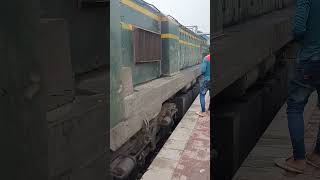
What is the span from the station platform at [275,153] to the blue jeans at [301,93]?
240 millimetres

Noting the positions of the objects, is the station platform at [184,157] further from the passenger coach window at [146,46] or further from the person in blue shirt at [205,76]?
the passenger coach window at [146,46]

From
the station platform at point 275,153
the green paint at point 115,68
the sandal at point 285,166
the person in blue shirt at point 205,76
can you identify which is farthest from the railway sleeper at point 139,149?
the sandal at point 285,166

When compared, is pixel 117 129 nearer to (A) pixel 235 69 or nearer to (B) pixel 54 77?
(A) pixel 235 69

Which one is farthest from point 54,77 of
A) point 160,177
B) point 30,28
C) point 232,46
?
point 160,177

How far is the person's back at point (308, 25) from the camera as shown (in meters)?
2.43

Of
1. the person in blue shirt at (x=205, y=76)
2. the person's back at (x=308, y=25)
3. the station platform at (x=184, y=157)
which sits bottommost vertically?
the station platform at (x=184, y=157)

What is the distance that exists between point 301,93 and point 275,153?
787 mm

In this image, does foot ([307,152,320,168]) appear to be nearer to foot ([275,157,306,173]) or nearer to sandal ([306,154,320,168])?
sandal ([306,154,320,168])

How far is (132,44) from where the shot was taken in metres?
5.41

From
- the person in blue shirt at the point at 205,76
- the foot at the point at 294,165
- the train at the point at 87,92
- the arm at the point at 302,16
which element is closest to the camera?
the train at the point at 87,92

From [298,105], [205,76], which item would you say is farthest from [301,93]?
[205,76]

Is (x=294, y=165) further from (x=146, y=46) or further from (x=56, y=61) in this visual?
(x=146, y=46)

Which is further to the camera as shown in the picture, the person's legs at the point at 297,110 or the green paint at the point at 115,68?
the green paint at the point at 115,68

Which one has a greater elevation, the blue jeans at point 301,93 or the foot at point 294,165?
the blue jeans at point 301,93
